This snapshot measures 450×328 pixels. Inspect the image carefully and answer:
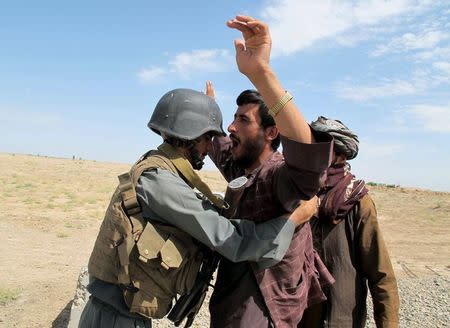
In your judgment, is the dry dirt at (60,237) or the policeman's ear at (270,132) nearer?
the policeman's ear at (270,132)

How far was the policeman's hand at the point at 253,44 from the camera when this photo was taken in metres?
1.90

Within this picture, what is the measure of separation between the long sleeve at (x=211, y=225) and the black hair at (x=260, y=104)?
0.66 metres

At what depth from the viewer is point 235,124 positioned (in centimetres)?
272

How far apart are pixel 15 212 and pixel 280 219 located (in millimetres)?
17309

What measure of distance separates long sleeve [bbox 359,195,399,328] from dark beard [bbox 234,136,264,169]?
90 cm

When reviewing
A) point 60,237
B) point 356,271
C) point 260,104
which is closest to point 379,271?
point 356,271

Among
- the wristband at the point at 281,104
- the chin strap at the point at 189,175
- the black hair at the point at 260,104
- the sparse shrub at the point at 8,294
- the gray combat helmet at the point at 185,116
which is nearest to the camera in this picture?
the wristband at the point at 281,104

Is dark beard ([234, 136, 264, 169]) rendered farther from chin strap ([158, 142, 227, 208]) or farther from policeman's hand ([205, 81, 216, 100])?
policeman's hand ([205, 81, 216, 100])

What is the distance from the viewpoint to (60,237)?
555 inches

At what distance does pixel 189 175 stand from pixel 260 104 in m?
0.63

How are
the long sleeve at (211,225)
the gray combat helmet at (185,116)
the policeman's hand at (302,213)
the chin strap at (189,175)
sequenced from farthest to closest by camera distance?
the gray combat helmet at (185,116), the chin strap at (189,175), the policeman's hand at (302,213), the long sleeve at (211,225)

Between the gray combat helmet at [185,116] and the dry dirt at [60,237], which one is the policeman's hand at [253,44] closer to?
the gray combat helmet at [185,116]

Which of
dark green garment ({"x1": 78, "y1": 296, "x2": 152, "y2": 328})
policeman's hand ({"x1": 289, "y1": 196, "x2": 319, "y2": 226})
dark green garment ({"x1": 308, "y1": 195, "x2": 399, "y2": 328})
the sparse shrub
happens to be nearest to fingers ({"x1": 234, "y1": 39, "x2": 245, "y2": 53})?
policeman's hand ({"x1": 289, "y1": 196, "x2": 319, "y2": 226})

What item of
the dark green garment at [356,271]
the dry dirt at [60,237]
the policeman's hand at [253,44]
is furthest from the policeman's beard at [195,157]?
the dry dirt at [60,237]
